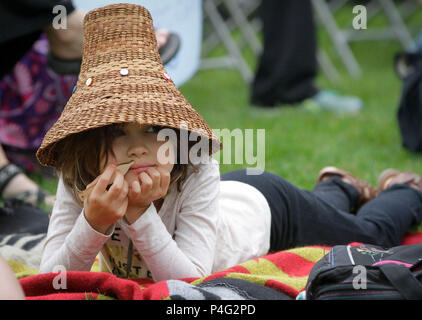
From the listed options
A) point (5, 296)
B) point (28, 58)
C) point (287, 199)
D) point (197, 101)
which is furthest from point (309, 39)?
point (5, 296)

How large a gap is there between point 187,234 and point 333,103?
2.44 m

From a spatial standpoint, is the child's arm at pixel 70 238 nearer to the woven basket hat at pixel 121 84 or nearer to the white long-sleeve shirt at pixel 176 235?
the white long-sleeve shirt at pixel 176 235

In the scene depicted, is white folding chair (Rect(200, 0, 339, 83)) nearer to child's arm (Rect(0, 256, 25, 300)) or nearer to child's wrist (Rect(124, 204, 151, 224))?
child's wrist (Rect(124, 204, 151, 224))

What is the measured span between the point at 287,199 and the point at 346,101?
2.13 m

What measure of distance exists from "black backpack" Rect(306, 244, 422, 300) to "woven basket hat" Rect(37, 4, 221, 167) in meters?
0.38

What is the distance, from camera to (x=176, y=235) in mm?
1309

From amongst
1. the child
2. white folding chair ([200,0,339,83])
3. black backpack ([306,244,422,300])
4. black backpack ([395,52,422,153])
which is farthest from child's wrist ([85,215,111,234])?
white folding chair ([200,0,339,83])

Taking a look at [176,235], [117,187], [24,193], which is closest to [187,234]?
[176,235]

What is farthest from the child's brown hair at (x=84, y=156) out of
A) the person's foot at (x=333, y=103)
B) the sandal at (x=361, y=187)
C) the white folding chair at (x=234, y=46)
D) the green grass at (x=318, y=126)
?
the white folding chair at (x=234, y=46)

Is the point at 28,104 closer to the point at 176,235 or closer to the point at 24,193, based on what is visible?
the point at 24,193

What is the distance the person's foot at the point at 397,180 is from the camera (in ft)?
6.43

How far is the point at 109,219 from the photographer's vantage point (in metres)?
1.13

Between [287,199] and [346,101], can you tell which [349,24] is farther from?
[287,199]

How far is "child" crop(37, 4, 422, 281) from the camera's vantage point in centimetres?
112
